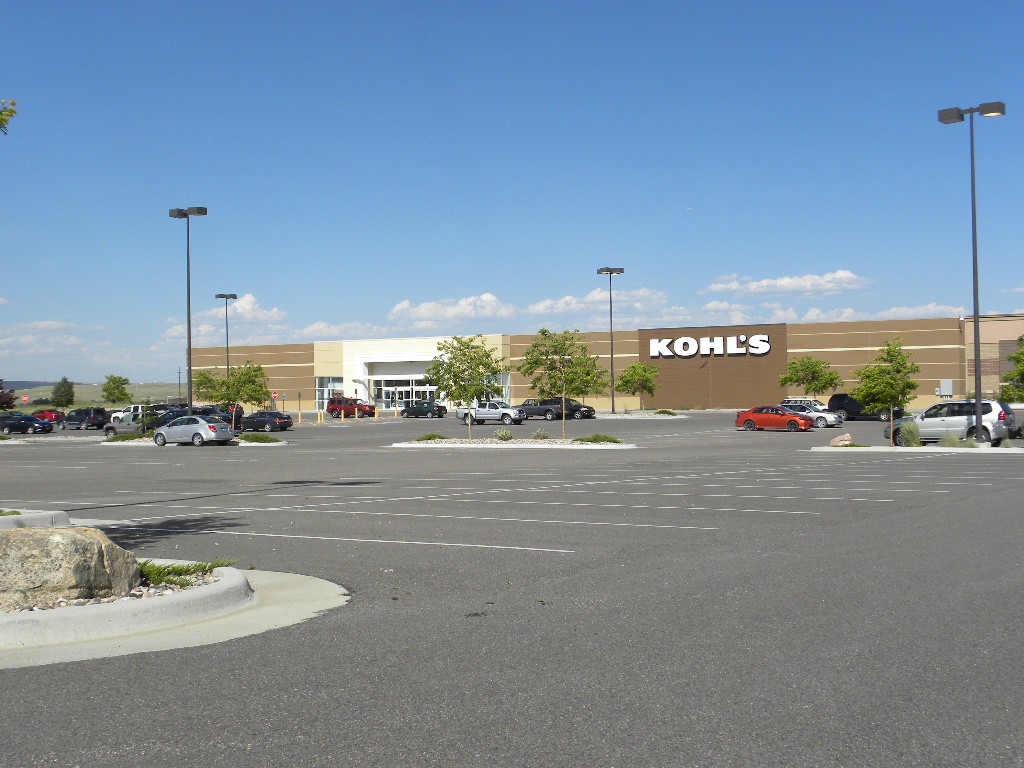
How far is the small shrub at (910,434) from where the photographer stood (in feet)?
111

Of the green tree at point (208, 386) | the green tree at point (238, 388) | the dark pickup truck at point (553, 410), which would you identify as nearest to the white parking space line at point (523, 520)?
the green tree at point (238, 388)

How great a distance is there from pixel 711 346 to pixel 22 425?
56.5 meters

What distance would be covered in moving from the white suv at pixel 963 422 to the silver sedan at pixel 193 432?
29.6 m

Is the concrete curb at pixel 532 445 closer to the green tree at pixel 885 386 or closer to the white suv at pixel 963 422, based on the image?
Result: the green tree at pixel 885 386

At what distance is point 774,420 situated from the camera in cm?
5003

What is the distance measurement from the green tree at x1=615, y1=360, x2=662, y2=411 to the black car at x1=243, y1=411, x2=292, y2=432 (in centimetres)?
3305

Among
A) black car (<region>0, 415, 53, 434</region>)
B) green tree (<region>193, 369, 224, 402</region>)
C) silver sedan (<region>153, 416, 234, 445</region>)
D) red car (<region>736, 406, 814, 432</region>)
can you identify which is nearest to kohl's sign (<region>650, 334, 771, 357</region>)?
red car (<region>736, 406, 814, 432</region>)

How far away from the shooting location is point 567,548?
37.1 feet

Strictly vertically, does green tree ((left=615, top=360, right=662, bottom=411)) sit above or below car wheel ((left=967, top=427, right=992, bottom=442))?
above

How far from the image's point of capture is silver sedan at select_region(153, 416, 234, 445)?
45.3 meters

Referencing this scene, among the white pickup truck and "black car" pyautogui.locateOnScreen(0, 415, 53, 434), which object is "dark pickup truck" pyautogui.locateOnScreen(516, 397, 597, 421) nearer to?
the white pickup truck

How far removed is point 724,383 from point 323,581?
8012 centimetres

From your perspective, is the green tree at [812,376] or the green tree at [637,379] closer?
the green tree at [812,376]

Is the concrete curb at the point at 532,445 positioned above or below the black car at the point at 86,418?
below
